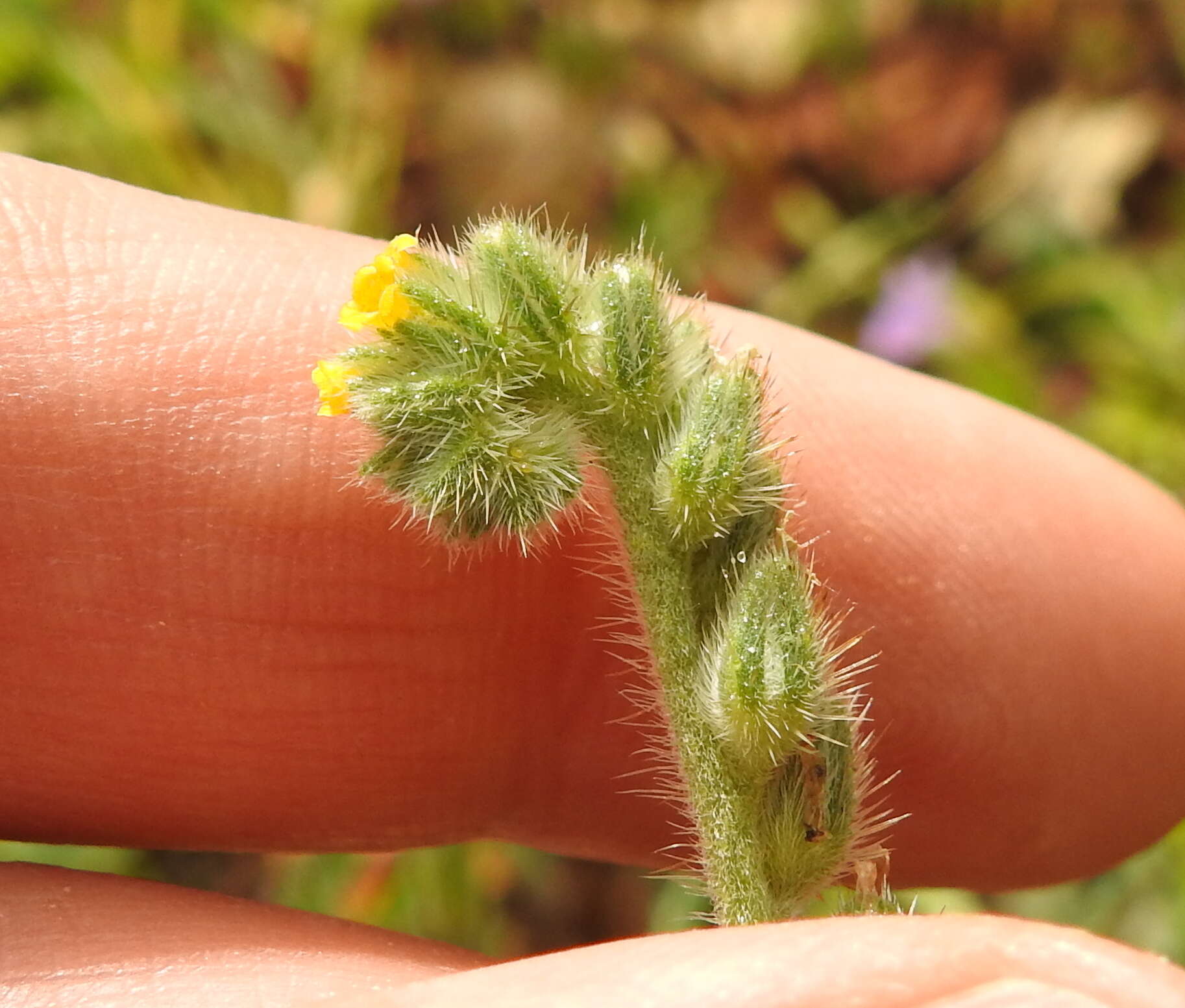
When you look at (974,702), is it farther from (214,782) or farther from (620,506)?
(214,782)

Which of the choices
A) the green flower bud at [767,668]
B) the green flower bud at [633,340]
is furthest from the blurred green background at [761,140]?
the green flower bud at [767,668]

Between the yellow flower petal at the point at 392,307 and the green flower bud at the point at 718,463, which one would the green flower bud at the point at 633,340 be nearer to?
the green flower bud at the point at 718,463

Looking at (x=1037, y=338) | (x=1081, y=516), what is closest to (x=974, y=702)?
(x=1081, y=516)

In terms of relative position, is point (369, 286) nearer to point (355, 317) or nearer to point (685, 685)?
point (355, 317)

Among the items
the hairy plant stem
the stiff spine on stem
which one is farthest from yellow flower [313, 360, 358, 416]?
the hairy plant stem

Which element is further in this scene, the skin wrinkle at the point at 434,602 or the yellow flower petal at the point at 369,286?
the skin wrinkle at the point at 434,602

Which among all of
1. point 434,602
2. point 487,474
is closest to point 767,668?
point 487,474

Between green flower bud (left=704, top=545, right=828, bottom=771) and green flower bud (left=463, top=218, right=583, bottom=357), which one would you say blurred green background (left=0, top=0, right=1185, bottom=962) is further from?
green flower bud (left=704, top=545, right=828, bottom=771)
